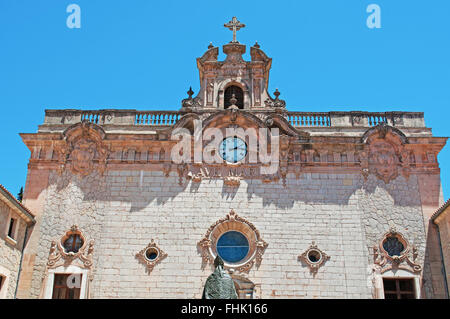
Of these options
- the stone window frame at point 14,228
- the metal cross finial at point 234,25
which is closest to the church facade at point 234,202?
the stone window frame at point 14,228

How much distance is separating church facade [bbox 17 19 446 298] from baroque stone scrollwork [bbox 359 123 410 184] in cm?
4

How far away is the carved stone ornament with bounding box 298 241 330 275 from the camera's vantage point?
1641 cm

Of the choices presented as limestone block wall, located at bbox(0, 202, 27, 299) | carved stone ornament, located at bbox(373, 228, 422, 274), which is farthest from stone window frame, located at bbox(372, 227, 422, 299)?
limestone block wall, located at bbox(0, 202, 27, 299)

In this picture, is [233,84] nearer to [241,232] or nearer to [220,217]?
[220,217]

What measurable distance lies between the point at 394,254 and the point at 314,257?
2741mm

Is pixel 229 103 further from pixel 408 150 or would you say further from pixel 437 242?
pixel 437 242

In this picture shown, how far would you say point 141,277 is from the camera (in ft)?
53.6

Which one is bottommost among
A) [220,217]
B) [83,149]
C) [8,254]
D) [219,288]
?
[219,288]

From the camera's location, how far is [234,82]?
19828 millimetres

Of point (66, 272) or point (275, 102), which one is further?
point (275, 102)

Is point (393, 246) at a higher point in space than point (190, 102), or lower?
lower

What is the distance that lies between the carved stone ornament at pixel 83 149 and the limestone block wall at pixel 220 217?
39 cm

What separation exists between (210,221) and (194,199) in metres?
1.01

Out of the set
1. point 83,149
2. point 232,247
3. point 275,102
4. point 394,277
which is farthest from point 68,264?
point 394,277
